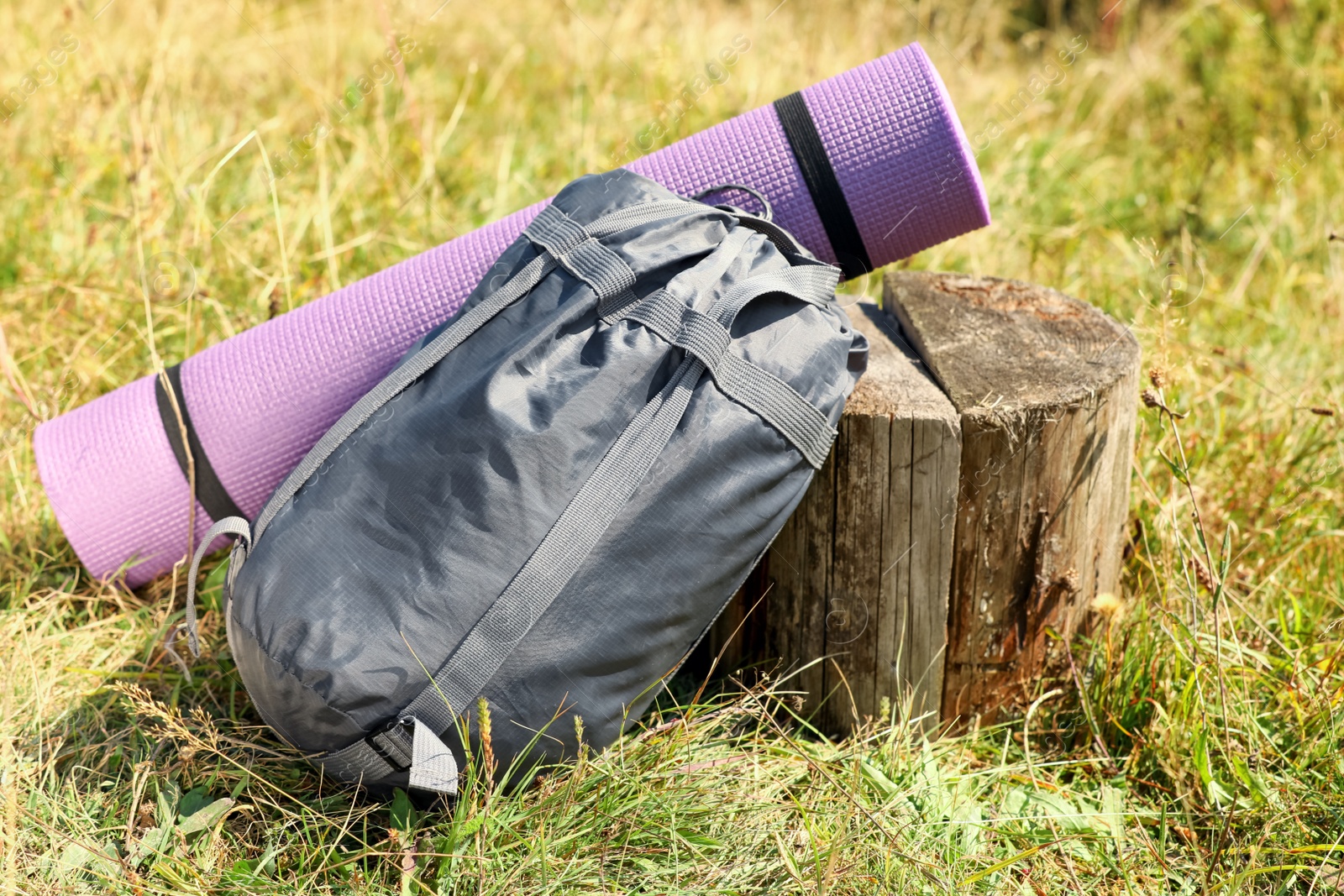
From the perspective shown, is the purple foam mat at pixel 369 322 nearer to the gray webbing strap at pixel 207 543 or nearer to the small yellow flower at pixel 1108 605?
the gray webbing strap at pixel 207 543

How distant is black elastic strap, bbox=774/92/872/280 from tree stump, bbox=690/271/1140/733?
9.2 inches

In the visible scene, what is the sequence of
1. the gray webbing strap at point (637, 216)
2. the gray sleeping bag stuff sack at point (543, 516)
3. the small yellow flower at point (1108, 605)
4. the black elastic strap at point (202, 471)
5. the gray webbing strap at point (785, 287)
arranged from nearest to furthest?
1. the gray sleeping bag stuff sack at point (543, 516)
2. the gray webbing strap at point (785, 287)
3. the gray webbing strap at point (637, 216)
4. the small yellow flower at point (1108, 605)
5. the black elastic strap at point (202, 471)

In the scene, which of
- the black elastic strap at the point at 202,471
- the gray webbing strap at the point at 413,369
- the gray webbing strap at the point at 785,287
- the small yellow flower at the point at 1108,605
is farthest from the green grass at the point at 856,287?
the gray webbing strap at the point at 785,287

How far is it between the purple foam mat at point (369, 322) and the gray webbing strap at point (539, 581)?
724 millimetres

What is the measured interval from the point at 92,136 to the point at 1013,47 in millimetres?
4762

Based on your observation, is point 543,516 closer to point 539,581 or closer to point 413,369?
point 539,581

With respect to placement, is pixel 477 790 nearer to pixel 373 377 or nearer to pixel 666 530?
Result: pixel 666 530

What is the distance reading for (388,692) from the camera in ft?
4.87

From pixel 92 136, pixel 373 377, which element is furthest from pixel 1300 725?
pixel 92 136

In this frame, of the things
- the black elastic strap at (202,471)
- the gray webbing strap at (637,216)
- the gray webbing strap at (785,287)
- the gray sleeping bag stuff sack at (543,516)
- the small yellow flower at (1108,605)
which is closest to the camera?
the gray sleeping bag stuff sack at (543,516)

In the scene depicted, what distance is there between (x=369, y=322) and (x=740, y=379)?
2.95 ft

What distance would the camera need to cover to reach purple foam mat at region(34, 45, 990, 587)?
200 centimetres

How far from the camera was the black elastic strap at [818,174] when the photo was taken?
202 cm

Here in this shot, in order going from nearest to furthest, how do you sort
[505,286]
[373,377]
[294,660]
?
[294,660]
[505,286]
[373,377]
